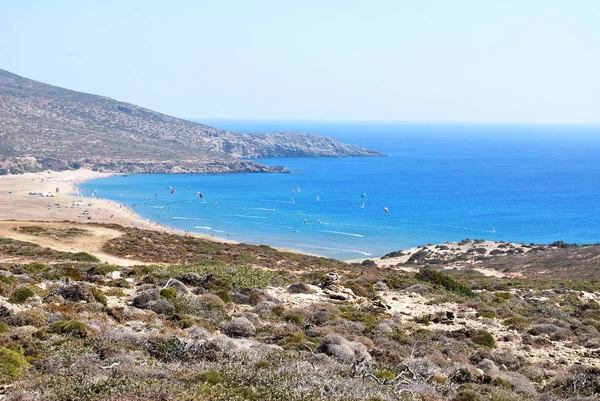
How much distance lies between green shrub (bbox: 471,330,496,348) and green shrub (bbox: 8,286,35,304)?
527 inches

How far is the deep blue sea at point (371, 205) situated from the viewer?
79375mm

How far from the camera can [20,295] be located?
1504cm

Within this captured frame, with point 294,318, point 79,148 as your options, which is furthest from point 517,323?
point 79,148

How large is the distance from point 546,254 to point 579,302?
31754 mm

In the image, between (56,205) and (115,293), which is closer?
(115,293)

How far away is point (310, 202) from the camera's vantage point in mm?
108812

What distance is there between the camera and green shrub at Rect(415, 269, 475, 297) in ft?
85.4

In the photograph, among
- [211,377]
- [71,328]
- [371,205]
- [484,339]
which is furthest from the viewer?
[371,205]

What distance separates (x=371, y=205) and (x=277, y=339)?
91644 mm

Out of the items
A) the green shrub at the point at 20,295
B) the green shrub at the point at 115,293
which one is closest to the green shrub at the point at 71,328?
the green shrub at the point at 20,295

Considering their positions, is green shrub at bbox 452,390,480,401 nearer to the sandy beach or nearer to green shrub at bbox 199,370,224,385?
green shrub at bbox 199,370,224,385

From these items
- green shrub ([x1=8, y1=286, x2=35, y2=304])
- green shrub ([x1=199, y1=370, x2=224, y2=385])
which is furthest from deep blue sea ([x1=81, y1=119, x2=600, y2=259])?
green shrub ([x1=199, y1=370, x2=224, y2=385])

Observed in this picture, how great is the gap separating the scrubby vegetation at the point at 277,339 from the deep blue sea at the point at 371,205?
45.5 m

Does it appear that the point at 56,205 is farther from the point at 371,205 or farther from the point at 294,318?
the point at 294,318
